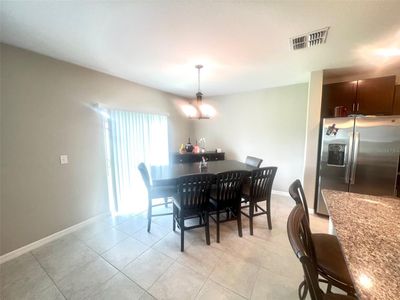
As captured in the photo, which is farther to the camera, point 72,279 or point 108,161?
point 108,161

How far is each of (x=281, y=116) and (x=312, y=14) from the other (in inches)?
96.8

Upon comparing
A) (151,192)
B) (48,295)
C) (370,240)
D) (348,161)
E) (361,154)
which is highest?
(361,154)

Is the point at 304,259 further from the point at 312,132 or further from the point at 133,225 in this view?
the point at 312,132

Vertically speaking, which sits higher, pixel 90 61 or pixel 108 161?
pixel 90 61

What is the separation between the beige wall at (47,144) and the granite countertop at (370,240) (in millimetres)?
3120

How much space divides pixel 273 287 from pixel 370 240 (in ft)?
3.51

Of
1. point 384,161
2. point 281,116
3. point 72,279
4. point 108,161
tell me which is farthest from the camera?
point 281,116

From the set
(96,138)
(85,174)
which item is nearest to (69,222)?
(85,174)

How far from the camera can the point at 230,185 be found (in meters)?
2.19

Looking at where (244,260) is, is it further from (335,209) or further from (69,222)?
(69,222)

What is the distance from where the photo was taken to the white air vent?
68.6 inches

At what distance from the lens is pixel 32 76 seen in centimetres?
208

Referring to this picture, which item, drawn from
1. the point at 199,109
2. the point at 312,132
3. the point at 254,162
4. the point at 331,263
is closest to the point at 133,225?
the point at 199,109

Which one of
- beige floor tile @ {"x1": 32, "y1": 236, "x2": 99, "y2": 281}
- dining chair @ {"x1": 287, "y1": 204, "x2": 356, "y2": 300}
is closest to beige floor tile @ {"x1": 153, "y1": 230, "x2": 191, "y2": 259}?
beige floor tile @ {"x1": 32, "y1": 236, "x2": 99, "y2": 281}
